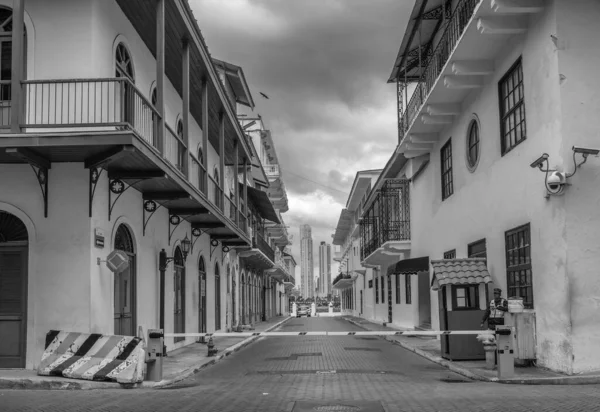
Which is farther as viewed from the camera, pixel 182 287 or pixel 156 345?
pixel 182 287

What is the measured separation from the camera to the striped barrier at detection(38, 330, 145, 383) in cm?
1089

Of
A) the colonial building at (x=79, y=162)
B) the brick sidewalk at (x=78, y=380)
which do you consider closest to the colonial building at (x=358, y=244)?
the brick sidewalk at (x=78, y=380)

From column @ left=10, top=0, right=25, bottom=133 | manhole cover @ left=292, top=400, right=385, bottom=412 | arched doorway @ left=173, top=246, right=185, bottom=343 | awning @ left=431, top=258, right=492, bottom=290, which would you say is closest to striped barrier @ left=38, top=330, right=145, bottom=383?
manhole cover @ left=292, top=400, right=385, bottom=412

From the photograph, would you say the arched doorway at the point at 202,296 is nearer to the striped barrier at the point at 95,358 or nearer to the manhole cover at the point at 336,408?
the striped barrier at the point at 95,358

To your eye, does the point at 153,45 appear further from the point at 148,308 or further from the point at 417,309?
the point at 417,309

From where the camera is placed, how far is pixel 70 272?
37.7 feet

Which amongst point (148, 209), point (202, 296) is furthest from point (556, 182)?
point (202, 296)

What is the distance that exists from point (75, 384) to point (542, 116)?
341 inches

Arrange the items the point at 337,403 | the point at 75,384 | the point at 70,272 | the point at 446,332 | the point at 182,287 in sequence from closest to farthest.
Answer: the point at 337,403 → the point at 75,384 → the point at 70,272 → the point at 446,332 → the point at 182,287

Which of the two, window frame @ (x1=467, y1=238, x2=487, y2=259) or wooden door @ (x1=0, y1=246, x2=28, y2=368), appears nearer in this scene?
wooden door @ (x1=0, y1=246, x2=28, y2=368)

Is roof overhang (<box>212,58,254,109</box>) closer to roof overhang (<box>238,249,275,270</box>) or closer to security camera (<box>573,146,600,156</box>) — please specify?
roof overhang (<box>238,249,275,270</box>)

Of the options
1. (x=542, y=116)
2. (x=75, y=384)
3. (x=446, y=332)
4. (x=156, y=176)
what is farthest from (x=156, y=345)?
(x=542, y=116)

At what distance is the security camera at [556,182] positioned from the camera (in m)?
11.5

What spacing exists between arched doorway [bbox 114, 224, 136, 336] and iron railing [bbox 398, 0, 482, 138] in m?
7.90
